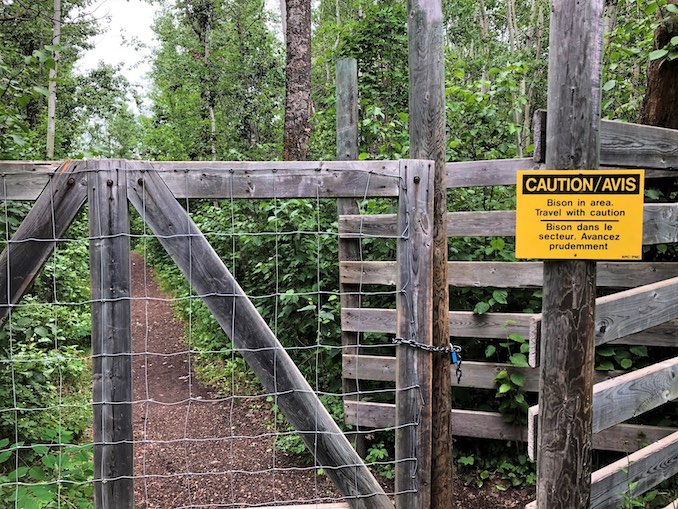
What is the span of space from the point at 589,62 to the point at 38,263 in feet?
9.18

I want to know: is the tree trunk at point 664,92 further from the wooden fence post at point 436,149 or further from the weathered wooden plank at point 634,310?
the wooden fence post at point 436,149

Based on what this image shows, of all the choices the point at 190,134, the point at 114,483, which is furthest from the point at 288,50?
the point at 190,134

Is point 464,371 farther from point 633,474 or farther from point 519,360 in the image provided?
point 633,474

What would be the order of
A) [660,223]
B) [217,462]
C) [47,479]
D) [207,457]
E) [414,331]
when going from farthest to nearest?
[207,457] → [217,462] → [47,479] → [660,223] → [414,331]

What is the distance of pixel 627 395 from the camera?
9.29 ft

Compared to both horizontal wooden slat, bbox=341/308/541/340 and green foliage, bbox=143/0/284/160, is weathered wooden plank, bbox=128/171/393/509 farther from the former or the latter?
green foliage, bbox=143/0/284/160

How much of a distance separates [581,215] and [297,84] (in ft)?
18.1

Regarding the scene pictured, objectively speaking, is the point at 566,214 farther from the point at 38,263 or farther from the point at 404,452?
the point at 38,263

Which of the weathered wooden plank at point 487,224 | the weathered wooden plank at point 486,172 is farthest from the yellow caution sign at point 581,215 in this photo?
the weathered wooden plank at point 486,172

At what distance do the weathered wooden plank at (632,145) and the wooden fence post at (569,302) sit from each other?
0.14 metres

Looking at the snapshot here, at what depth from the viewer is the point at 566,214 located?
238cm

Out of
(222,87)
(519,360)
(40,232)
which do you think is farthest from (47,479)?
(222,87)

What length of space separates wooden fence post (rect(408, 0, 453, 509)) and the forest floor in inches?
35.5

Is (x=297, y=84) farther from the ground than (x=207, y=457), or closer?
farther from the ground
